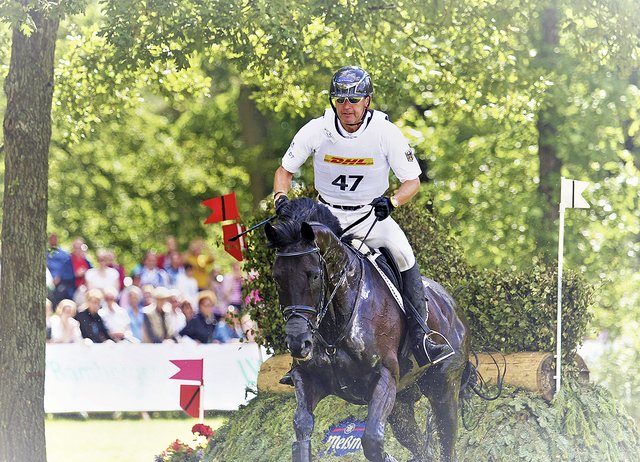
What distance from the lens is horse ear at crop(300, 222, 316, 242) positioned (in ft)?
22.8

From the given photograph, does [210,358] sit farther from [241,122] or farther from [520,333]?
[241,122]

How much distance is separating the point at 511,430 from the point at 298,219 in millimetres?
3099

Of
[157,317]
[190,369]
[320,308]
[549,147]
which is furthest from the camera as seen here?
[549,147]

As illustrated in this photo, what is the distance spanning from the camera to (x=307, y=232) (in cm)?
696

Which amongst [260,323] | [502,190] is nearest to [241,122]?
[502,190]

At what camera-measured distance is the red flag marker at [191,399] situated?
35.5 ft

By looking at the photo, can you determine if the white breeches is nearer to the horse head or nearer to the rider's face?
the rider's face

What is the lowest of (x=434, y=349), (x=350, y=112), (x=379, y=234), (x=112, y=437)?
(x=112, y=437)

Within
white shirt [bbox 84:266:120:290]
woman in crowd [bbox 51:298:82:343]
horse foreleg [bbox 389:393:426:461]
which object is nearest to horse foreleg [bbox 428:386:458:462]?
horse foreleg [bbox 389:393:426:461]

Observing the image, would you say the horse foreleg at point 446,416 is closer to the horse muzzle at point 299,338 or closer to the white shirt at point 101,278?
the horse muzzle at point 299,338

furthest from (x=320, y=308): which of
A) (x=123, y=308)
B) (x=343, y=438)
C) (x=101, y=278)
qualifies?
(x=101, y=278)

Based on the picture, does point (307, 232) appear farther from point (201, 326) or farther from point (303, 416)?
point (201, 326)

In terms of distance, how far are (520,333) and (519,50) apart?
6.20 m

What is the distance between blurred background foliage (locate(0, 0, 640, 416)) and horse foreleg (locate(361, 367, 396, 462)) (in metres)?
2.83
